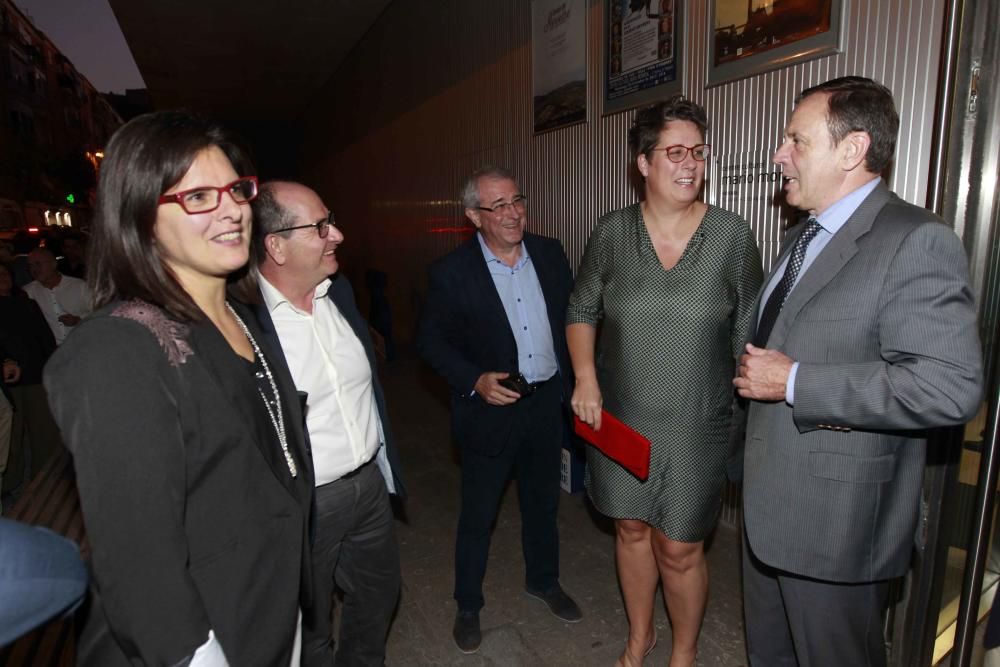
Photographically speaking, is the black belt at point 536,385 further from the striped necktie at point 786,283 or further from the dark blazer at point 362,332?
the striped necktie at point 786,283

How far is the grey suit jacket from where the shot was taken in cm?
127

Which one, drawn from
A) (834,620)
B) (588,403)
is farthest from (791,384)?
(588,403)

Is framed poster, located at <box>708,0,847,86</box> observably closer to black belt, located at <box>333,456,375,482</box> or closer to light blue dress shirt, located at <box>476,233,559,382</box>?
light blue dress shirt, located at <box>476,233,559,382</box>

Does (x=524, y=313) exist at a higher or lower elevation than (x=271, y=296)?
lower

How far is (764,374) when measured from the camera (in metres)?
1.48

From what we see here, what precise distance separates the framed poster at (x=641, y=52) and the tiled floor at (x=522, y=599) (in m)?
2.42

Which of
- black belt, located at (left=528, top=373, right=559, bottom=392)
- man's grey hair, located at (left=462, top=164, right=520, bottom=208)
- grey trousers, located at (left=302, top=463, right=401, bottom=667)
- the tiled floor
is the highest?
man's grey hair, located at (left=462, top=164, right=520, bottom=208)

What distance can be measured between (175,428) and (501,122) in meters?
4.64

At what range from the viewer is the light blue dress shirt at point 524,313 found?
250 centimetres

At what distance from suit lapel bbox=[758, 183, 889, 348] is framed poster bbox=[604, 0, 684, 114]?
195cm

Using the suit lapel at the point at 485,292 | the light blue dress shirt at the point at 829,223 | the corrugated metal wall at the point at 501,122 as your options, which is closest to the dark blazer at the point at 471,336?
the suit lapel at the point at 485,292

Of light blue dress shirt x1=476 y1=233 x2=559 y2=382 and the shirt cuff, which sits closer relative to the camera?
the shirt cuff

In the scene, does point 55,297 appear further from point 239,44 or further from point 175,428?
point 239,44

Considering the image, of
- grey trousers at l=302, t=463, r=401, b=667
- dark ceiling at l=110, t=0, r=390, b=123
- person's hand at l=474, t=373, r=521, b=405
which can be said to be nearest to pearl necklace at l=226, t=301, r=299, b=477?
grey trousers at l=302, t=463, r=401, b=667
